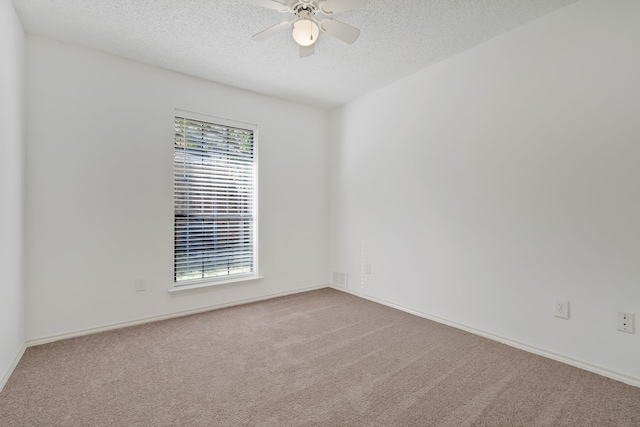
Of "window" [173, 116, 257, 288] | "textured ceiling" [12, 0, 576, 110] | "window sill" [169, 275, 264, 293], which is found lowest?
"window sill" [169, 275, 264, 293]

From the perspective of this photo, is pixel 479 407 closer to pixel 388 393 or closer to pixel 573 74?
pixel 388 393

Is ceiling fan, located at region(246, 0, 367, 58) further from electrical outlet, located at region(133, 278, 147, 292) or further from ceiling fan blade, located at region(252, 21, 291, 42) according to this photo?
electrical outlet, located at region(133, 278, 147, 292)

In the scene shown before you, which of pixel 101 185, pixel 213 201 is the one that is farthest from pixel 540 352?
pixel 101 185

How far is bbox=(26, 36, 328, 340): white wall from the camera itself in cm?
255

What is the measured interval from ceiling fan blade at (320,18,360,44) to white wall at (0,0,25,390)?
2091 millimetres

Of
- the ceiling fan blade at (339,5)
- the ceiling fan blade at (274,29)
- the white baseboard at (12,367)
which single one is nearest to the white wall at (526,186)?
the ceiling fan blade at (339,5)

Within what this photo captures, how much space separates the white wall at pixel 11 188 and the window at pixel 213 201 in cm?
119

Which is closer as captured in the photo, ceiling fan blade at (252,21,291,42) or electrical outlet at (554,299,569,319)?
ceiling fan blade at (252,21,291,42)

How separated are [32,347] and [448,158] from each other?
4015 mm

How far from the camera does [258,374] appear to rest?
2.07 m

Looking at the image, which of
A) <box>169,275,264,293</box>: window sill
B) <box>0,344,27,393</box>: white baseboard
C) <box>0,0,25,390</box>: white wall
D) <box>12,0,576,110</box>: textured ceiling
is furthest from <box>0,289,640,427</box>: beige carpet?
<box>12,0,576,110</box>: textured ceiling

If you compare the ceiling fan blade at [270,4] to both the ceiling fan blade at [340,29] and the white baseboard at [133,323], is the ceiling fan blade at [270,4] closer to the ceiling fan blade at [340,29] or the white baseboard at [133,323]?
the ceiling fan blade at [340,29]

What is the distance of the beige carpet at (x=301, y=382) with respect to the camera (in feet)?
5.38

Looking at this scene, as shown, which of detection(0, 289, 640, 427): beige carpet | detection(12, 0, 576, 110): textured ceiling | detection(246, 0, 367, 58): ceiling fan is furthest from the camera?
detection(12, 0, 576, 110): textured ceiling
